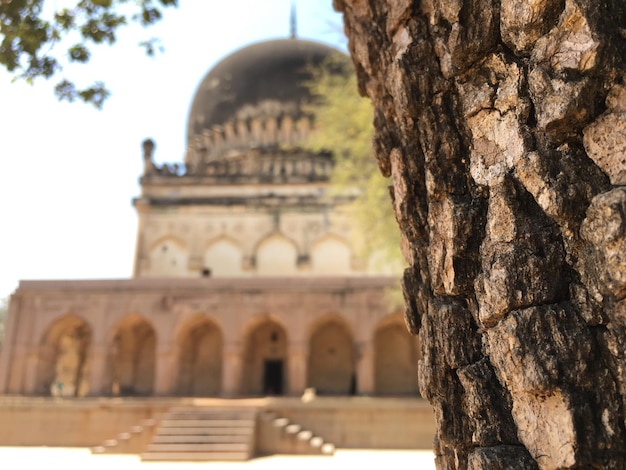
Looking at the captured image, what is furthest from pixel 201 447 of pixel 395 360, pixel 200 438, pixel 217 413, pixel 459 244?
pixel 459 244

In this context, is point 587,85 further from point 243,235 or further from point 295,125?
point 295,125

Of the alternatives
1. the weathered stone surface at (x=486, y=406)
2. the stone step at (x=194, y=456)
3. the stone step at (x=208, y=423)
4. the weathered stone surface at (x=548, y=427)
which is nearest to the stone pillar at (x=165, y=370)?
the stone step at (x=208, y=423)

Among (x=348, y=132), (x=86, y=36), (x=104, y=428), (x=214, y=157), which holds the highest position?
(x=214, y=157)

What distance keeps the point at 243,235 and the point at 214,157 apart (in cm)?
516

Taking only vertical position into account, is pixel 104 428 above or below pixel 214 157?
below

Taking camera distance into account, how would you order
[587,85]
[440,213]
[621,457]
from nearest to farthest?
[621,457] → [587,85] → [440,213]

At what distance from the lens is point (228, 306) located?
18781 millimetres

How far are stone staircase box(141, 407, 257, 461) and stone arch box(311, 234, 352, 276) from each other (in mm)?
9720

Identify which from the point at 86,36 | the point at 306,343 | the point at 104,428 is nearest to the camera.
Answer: the point at 86,36

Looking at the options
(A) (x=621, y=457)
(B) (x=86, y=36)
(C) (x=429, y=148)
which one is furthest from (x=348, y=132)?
(A) (x=621, y=457)

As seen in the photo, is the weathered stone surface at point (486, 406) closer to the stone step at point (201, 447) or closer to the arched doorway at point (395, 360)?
the stone step at point (201, 447)

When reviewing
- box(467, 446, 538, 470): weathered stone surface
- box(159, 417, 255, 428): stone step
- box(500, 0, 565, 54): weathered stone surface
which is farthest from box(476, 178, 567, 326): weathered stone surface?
box(159, 417, 255, 428): stone step

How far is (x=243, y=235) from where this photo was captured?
81.3 feet

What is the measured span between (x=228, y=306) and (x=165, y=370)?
2484 mm
